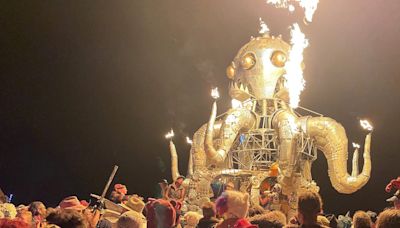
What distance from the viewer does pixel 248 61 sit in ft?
56.8

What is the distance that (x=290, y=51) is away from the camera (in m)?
17.5

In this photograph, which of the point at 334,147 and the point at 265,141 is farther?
the point at 265,141

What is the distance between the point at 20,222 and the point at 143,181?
2236cm

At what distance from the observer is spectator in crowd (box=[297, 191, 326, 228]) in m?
4.18

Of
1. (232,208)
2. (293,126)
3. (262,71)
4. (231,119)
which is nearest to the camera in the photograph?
(232,208)

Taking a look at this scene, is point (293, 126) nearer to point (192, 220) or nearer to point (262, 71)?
point (262, 71)

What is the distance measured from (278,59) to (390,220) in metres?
13.7

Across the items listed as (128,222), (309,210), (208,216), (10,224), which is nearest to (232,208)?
(208,216)

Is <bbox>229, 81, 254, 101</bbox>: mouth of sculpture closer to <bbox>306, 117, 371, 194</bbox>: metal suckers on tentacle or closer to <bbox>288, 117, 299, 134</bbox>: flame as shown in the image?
<bbox>288, 117, 299, 134</bbox>: flame

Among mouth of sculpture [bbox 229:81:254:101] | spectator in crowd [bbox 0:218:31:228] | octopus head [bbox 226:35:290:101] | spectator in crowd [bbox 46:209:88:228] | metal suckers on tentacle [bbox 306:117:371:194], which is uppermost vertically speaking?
octopus head [bbox 226:35:290:101]

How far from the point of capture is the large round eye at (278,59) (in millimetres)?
16953

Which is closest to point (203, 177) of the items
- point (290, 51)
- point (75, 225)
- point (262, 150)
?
point (262, 150)

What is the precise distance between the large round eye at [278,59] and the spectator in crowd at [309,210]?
43.0 feet

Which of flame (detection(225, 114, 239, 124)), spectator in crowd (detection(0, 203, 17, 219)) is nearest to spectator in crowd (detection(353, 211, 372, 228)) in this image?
spectator in crowd (detection(0, 203, 17, 219))
